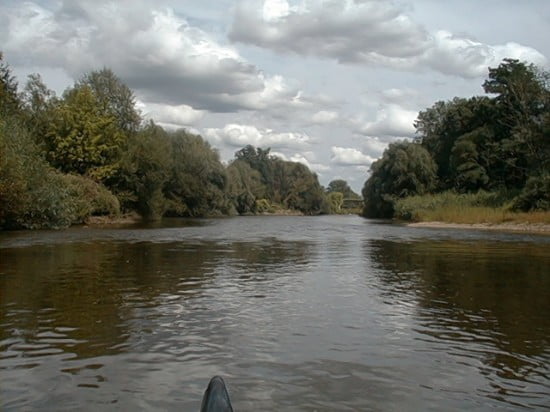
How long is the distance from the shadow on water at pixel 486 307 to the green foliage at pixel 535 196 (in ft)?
107

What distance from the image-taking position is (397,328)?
431 inches

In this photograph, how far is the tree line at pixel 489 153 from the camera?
65.7 metres

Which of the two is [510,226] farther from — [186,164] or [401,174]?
[186,164]

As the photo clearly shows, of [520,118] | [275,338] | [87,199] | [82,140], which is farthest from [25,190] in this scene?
[520,118]

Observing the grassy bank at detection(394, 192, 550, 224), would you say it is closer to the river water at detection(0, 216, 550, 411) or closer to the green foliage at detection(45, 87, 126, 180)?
the river water at detection(0, 216, 550, 411)

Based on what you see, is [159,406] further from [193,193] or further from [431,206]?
Answer: [193,193]

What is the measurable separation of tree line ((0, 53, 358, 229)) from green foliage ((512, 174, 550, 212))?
4247 cm

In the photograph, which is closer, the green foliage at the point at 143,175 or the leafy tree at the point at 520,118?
the leafy tree at the point at 520,118

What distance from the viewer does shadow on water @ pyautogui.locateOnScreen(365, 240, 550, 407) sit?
27.3 feet

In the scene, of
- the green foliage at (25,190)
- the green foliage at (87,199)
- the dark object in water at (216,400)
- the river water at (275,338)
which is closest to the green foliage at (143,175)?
the green foliage at (87,199)

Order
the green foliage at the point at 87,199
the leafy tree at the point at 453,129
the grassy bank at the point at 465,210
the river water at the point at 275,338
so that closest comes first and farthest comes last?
the river water at the point at 275,338 < the green foliage at the point at 87,199 < the grassy bank at the point at 465,210 < the leafy tree at the point at 453,129

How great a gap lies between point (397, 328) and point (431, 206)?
Answer: 2587 inches

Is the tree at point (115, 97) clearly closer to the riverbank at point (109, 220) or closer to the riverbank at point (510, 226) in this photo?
Result: the riverbank at point (109, 220)

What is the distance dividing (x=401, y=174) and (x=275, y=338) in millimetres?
82243
